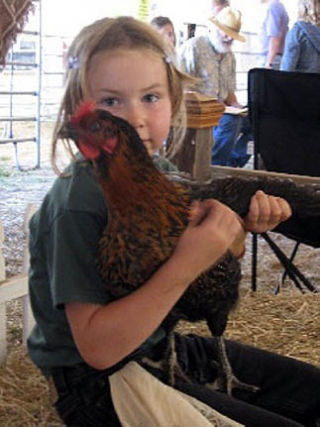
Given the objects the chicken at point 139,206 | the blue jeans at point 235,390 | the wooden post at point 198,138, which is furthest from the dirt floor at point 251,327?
the chicken at point 139,206

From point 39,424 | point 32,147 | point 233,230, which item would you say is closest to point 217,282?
point 233,230

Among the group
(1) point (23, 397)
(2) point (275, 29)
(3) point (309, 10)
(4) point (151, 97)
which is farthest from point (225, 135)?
(4) point (151, 97)

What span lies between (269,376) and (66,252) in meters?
0.55

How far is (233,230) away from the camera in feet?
2.95

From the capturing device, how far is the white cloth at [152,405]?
95 centimetres

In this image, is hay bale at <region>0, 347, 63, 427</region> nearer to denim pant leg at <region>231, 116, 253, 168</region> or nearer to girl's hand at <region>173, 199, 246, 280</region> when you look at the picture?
girl's hand at <region>173, 199, 246, 280</region>

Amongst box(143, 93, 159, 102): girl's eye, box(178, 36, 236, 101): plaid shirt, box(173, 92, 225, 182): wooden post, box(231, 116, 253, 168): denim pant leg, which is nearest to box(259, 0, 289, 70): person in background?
box(231, 116, 253, 168): denim pant leg

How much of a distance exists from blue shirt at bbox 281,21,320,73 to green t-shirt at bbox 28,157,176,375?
3.08m

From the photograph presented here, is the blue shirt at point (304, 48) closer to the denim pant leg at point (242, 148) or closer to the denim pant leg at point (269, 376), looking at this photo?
the denim pant leg at point (242, 148)

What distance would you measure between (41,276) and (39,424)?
0.49 meters

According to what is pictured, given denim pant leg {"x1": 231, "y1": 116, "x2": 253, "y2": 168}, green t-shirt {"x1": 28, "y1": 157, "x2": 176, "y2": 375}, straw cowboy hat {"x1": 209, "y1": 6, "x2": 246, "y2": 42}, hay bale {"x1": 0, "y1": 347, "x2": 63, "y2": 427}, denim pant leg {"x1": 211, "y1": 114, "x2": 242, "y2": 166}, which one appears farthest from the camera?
denim pant leg {"x1": 231, "y1": 116, "x2": 253, "y2": 168}

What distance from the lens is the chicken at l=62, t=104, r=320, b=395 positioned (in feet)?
2.69

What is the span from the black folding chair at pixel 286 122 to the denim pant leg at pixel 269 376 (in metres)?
1.25

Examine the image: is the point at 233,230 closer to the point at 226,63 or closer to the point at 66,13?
the point at 226,63
